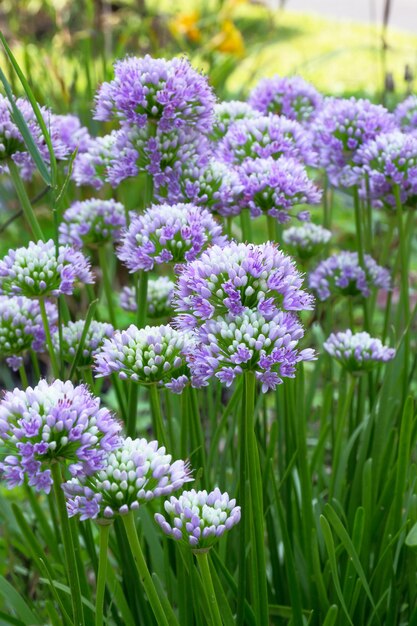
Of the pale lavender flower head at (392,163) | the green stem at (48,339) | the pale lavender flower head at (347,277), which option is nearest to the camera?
the green stem at (48,339)

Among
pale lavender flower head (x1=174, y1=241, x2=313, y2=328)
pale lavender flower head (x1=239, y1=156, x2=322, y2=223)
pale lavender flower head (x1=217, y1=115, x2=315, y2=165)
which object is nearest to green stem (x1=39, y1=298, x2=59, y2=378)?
pale lavender flower head (x1=174, y1=241, x2=313, y2=328)

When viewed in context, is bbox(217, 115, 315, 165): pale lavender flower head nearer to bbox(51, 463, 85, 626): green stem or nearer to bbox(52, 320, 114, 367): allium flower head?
bbox(52, 320, 114, 367): allium flower head

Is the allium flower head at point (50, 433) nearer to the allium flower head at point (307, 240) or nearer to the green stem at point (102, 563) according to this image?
the green stem at point (102, 563)

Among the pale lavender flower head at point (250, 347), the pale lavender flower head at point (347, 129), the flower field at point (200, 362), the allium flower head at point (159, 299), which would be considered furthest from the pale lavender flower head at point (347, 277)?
the pale lavender flower head at point (250, 347)

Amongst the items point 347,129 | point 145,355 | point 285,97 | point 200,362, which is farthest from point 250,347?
point 285,97

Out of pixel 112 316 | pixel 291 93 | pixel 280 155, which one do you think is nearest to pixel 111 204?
pixel 112 316

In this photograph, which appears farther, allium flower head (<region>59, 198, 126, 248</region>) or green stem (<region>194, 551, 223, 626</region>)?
allium flower head (<region>59, 198, 126, 248</region>)

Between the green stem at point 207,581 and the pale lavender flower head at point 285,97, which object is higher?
the pale lavender flower head at point 285,97
